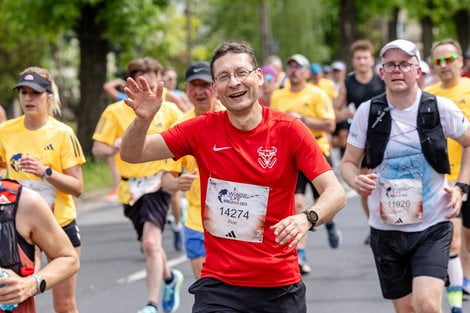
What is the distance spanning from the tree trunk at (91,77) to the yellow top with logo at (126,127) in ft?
43.2

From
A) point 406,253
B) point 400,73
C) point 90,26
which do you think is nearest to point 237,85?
point 400,73

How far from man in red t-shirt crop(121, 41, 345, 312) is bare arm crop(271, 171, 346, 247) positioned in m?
0.03

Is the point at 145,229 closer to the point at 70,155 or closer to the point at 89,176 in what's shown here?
the point at 70,155

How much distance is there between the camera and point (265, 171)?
5012 millimetres

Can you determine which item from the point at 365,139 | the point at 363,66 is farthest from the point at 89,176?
the point at 365,139

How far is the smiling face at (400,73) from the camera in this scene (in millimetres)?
6289

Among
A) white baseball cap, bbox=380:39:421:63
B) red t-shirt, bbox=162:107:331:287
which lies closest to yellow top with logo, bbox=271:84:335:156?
white baseball cap, bbox=380:39:421:63

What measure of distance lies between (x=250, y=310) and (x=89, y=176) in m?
15.3

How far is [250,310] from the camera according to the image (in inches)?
199

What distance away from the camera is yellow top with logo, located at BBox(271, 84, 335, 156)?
11289 millimetres

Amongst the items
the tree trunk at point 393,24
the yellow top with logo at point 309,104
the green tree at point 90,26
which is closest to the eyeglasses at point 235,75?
the yellow top with logo at point 309,104

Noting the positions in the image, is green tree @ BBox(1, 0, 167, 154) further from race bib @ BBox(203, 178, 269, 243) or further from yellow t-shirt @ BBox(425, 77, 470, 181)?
race bib @ BBox(203, 178, 269, 243)

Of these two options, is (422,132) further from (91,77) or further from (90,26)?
(91,77)

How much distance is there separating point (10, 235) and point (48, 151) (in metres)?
2.97
